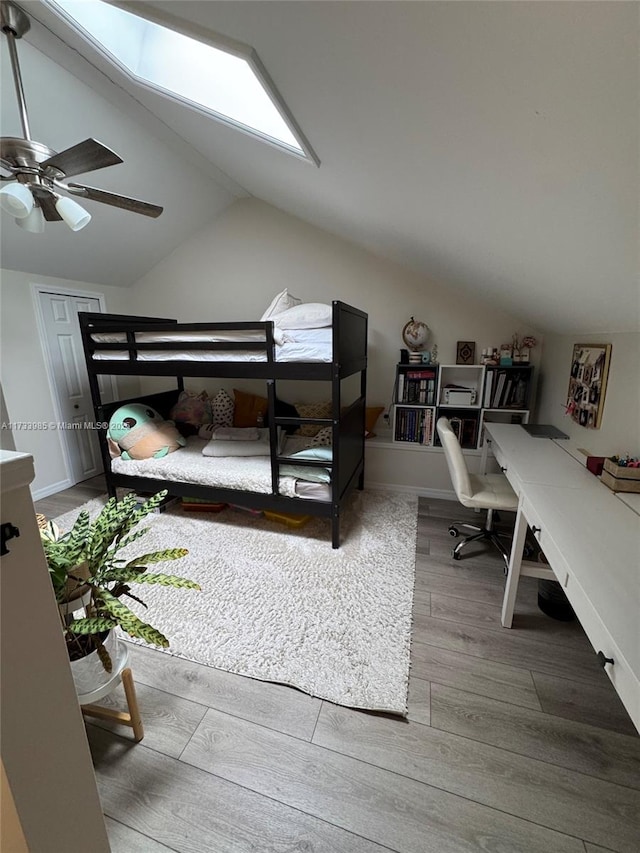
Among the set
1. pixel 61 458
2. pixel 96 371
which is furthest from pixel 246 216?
pixel 61 458

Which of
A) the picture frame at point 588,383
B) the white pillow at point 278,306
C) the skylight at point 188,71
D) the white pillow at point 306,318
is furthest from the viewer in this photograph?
the white pillow at point 278,306

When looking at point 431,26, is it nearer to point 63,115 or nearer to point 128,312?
point 63,115

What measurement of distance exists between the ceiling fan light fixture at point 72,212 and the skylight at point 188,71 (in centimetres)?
67

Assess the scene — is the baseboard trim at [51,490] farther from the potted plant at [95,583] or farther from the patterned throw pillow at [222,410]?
the potted plant at [95,583]

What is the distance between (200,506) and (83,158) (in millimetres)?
2333

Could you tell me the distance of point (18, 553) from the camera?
1.95ft

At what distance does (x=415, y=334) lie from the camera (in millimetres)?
2967

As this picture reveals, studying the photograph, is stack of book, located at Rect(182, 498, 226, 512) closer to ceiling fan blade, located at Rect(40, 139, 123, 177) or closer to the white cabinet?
the white cabinet

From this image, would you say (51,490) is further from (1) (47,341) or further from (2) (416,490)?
(2) (416,490)

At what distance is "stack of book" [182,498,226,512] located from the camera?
9.39 ft

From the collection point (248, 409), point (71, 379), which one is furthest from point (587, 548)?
point (71, 379)

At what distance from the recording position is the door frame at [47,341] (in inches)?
119

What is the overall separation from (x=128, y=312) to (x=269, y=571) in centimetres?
344

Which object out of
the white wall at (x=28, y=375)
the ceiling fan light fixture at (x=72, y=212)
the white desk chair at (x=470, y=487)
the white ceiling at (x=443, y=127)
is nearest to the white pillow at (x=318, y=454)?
the white desk chair at (x=470, y=487)
